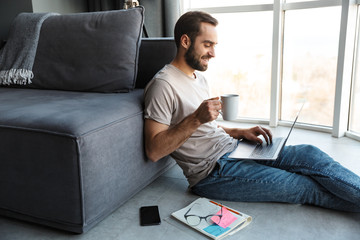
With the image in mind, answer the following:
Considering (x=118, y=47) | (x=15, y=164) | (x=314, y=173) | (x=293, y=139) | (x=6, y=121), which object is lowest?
(x=293, y=139)

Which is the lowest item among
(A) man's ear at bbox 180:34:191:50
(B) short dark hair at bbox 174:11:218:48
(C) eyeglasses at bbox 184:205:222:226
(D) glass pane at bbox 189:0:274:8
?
(C) eyeglasses at bbox 184:205:222:226

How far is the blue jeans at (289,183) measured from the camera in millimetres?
1403

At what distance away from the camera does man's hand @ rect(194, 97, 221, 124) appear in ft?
4.46

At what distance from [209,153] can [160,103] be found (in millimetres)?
335

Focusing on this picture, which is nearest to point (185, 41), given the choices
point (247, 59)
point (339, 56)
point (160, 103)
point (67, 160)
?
point (160, 103)

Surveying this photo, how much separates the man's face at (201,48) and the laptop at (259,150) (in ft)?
1.36

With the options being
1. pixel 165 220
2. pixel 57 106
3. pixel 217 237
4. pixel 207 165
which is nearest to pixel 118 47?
pixel 57 106

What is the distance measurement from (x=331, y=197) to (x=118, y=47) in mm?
1235

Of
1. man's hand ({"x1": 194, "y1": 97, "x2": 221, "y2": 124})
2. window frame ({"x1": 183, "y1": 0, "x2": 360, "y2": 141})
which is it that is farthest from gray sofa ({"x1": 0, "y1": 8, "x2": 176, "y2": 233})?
window frame ({"x1": 183, "y1": 0, "x2": 360, "y2": 141})

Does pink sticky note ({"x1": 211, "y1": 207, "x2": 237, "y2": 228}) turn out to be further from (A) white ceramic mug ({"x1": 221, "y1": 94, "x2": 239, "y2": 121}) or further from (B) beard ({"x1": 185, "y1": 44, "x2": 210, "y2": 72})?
(B) beard ({"x1": 185, "y1": 44, "x2": 210, "y2": 72})

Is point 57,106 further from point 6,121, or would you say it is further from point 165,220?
point 165,220

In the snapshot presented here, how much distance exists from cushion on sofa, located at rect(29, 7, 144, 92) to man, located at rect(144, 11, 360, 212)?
34cm

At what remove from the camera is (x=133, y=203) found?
158cm

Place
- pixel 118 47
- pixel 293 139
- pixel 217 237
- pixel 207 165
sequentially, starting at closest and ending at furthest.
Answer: pixel 217 237 → pixel 207 165 → pixel 118 47 → pixel 293 139
